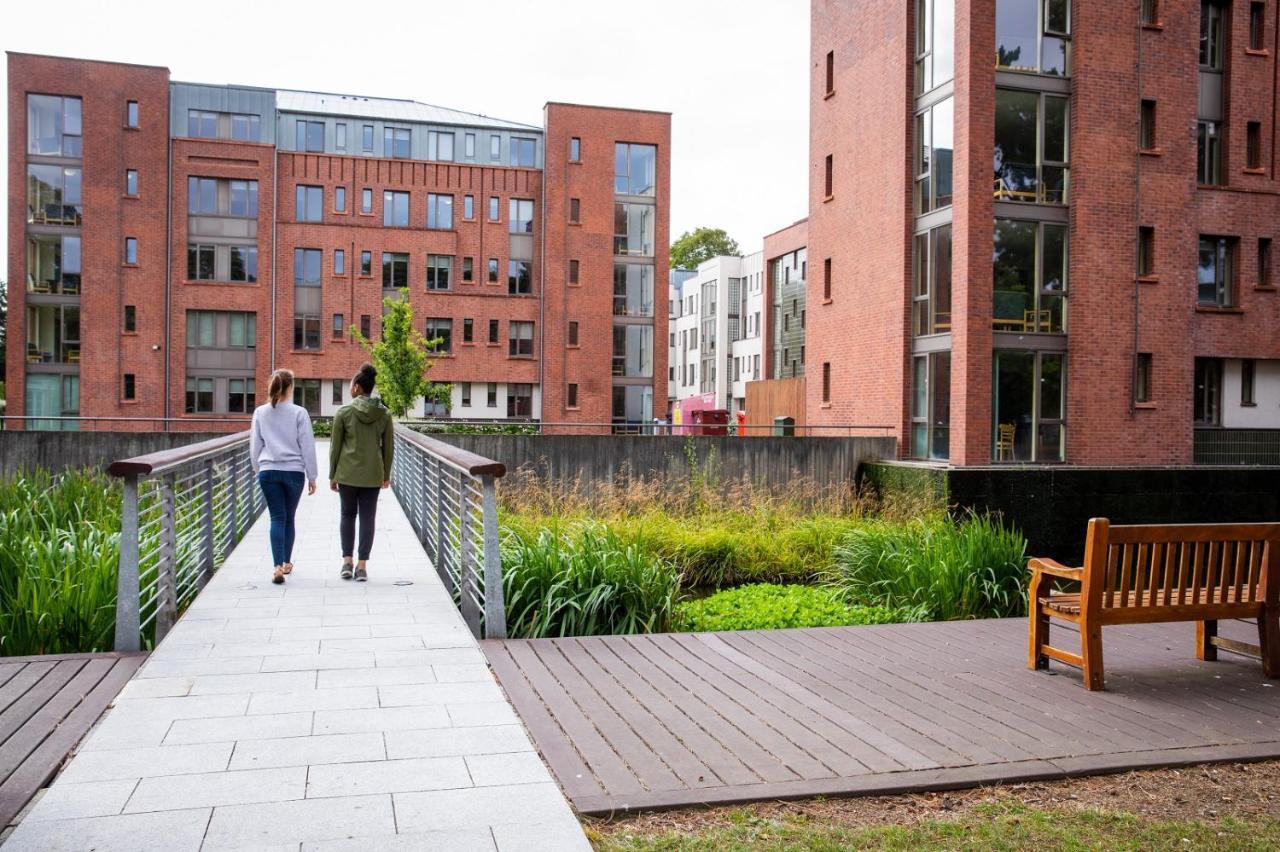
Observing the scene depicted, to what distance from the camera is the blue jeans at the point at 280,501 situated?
29.7ft

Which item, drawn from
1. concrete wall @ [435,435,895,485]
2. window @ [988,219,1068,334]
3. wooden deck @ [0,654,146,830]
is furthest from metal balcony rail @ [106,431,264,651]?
window @ [988,219,1068,334]

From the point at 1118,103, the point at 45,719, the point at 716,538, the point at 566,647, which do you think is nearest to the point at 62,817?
Answer: the point at 45,719

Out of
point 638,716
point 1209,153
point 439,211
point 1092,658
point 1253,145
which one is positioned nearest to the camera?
point 638,716

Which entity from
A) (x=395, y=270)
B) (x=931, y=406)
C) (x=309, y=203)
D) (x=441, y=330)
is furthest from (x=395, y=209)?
(x=931, y=406)

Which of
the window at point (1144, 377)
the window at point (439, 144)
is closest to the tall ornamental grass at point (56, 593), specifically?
the window at point (1144, 377)

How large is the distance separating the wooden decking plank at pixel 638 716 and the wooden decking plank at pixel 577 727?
Answer: 0.19 meters

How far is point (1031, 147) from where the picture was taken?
23234 mm

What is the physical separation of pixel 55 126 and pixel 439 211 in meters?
15.2

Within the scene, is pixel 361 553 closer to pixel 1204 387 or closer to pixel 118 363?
pixel 1204 387

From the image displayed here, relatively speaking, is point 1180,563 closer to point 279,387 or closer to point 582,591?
point 582,591

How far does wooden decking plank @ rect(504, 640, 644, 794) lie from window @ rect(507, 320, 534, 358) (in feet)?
142

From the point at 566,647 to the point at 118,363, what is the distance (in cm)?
4264

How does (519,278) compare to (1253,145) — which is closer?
(1253,145)

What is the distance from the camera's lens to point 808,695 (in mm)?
Answer: 5914
